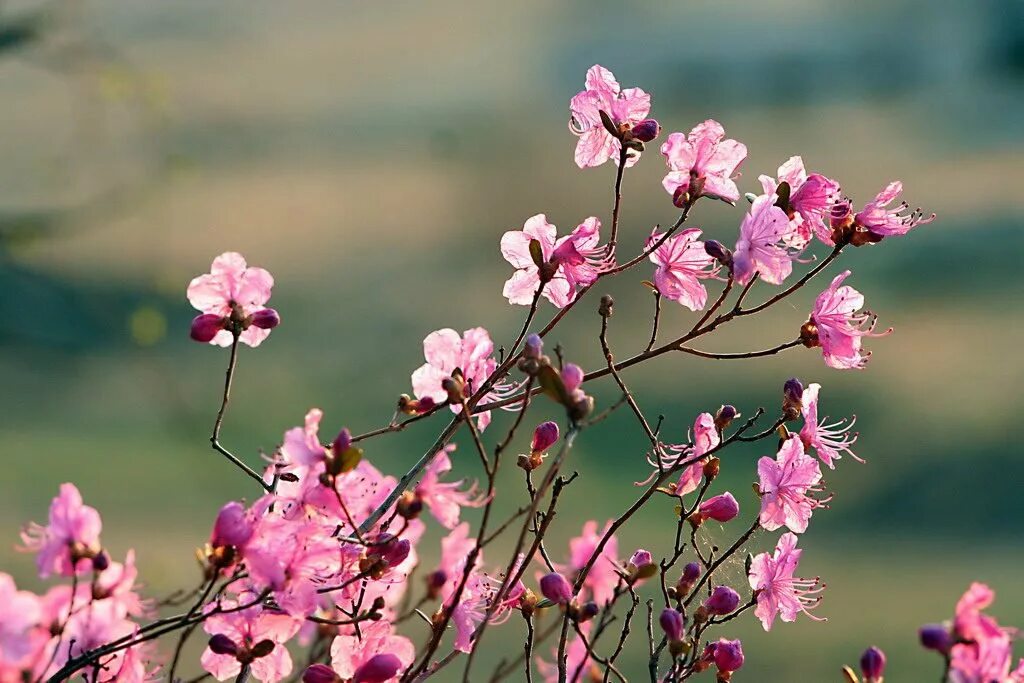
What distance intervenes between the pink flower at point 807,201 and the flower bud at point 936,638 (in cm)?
28

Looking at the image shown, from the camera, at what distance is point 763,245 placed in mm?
677

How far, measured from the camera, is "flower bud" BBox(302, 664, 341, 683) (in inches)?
24.5

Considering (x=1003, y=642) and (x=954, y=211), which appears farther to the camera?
(x=954, y=211)

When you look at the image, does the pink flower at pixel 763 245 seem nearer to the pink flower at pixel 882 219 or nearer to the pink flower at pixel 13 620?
the pink flower at pixel 882 219

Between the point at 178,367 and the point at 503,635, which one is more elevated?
the point at 178,367

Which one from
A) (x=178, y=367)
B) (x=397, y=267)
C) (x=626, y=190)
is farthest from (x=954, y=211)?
(x=178, y=367)

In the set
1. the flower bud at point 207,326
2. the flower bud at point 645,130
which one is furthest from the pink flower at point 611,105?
the flower bud at point 207,326

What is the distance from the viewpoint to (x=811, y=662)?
130 inches

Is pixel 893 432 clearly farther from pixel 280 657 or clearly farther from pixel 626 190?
pixel 280 657

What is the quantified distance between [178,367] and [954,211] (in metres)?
2.67

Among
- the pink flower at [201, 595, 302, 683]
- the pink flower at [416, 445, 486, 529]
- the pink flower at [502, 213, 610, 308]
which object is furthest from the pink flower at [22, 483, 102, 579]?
the pink flower at [502, 213, 610, 308]

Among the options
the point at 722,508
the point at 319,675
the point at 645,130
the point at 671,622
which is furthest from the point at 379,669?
the point at 645,130

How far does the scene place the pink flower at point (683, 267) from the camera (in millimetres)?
730

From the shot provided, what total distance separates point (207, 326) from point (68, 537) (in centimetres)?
15
